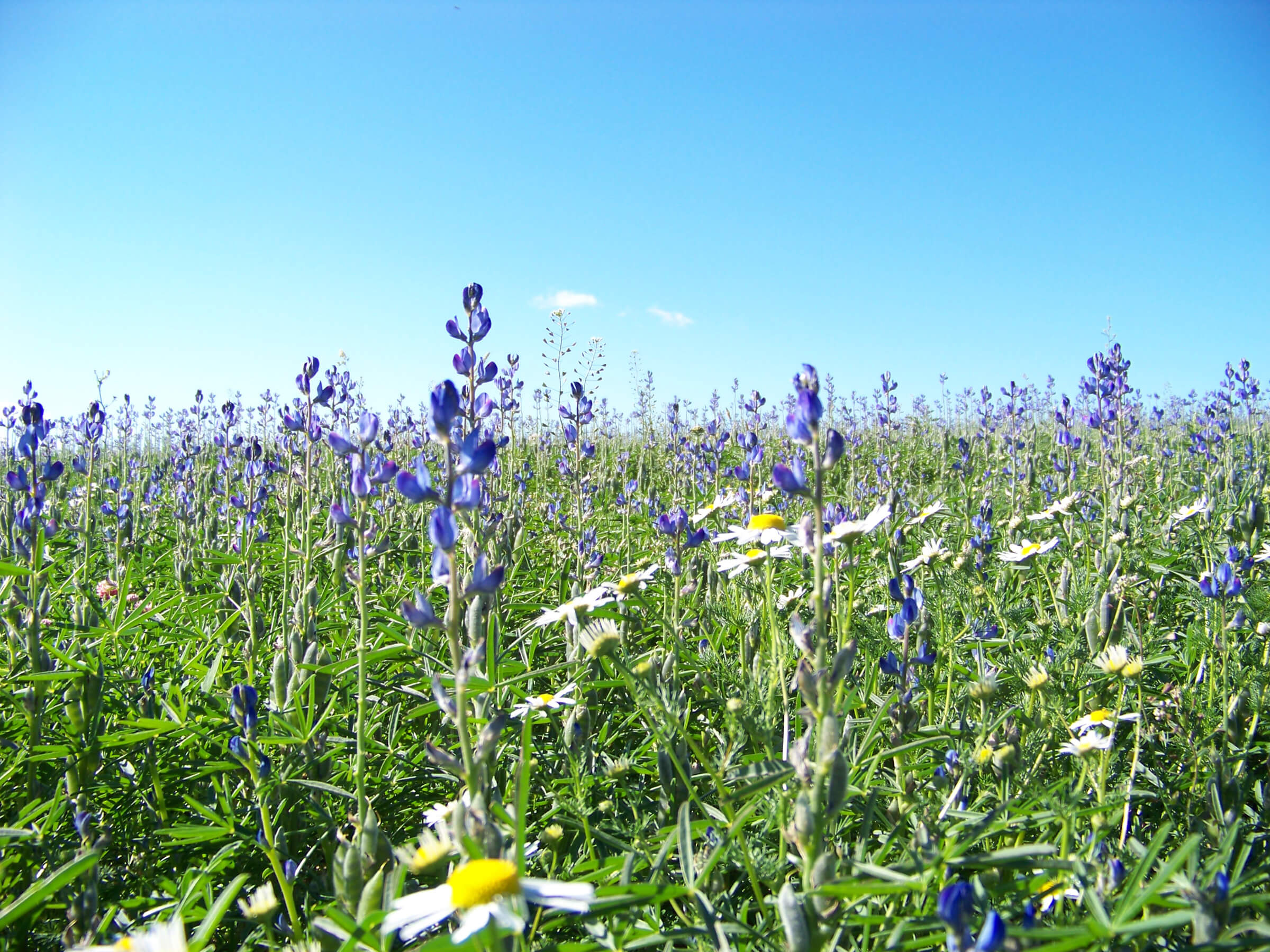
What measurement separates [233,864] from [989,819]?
2.05 metres

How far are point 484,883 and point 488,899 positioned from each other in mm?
22

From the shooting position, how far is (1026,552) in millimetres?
3588

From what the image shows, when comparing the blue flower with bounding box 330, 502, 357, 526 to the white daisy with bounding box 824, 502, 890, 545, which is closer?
the white daisy with bounding box 824, 502, 890, 545

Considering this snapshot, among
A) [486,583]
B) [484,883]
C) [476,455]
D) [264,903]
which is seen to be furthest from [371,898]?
[476,455]

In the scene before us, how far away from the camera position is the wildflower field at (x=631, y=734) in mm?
1255

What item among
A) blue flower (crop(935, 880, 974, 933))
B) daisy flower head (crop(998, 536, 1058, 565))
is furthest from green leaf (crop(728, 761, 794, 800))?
daisy flower head (crop(998, 536, 1058, 565))

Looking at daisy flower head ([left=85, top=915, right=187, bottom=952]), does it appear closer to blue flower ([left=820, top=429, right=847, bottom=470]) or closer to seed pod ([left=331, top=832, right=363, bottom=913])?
seed pod ([left=331, top=832, right=363, bottom=913])

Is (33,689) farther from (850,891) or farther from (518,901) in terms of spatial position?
(850,891)

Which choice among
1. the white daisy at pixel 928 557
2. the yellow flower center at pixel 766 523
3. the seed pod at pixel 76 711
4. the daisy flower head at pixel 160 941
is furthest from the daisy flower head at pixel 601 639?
the white daisy at pixel 928 557

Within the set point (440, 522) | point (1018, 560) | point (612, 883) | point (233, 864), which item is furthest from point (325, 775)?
point (1018, 560)

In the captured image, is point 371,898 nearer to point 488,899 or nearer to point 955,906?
point 488,899

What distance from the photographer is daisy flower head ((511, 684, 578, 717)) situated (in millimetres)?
2166

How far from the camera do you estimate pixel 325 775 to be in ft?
7.65

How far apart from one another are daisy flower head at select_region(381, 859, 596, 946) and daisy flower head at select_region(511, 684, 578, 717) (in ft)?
3.11
